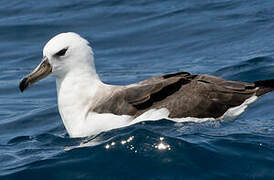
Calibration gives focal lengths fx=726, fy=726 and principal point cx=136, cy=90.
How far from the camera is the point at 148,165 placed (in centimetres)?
778

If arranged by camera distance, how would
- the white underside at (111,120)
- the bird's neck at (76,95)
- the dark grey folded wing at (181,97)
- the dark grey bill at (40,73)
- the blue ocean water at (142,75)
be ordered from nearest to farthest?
the blue ocean water at (142,75) < the white underside at (111,120) < the dark grey folded wing at (181,97) < the bird's neck at (76,95) < the dark grey bill at (40,73)

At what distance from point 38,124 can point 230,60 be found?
4.17m

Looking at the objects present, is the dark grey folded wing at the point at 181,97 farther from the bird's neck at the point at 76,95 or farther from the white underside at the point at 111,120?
the bird's neck at the point at 76,95

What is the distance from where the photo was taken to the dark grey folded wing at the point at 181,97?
359 inches

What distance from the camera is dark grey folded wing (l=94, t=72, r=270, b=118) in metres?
9.12

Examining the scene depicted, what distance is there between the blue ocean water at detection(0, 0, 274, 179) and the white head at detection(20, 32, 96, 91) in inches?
35.2

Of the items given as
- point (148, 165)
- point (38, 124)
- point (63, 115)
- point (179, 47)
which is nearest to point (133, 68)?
point (179, 47)

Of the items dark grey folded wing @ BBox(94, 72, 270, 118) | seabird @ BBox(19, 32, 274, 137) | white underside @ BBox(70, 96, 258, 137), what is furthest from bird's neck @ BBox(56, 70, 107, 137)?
dark grey folded wing @ BBox(94, 72, 270, 118)

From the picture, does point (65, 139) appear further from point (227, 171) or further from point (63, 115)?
point (227, 171)

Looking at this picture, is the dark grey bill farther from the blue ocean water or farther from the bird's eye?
the blue ocean water

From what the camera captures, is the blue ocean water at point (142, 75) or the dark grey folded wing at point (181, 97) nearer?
the blue ocean water at point (142, 75)

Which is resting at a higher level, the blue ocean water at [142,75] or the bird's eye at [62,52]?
the bird's eye at [62,52]

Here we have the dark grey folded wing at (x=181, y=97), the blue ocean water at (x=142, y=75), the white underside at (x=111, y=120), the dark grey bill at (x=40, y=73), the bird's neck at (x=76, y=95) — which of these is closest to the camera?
the blue ocean water at (x=142, y=75)

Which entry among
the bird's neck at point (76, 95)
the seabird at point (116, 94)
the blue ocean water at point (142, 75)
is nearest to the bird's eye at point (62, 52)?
the seabird at point (116, 94)
